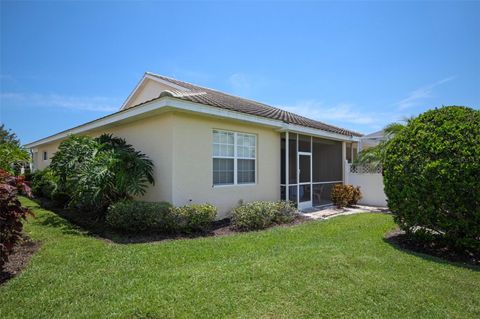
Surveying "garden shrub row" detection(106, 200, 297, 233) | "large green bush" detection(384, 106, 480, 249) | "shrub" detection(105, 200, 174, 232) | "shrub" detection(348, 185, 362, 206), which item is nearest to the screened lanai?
"shrub" detection(348, 185, 362, 206)

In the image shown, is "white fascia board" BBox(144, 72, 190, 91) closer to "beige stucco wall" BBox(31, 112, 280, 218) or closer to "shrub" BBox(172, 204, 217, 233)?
"beige stucco wall" BBox(31, 112, 280, 218)

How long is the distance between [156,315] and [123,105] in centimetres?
1840

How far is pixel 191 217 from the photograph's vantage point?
7770 millimetres

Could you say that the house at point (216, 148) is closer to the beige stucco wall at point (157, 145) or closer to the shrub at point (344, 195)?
the beige stucco wall at point (157, 145)

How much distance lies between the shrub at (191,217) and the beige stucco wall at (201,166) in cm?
77

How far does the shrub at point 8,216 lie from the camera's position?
4.71 meters

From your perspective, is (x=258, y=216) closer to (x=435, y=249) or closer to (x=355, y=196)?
(x=435, y=249)

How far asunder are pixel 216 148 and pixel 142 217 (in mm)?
3469

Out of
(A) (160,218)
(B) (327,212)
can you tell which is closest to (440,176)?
(B) (327,212)

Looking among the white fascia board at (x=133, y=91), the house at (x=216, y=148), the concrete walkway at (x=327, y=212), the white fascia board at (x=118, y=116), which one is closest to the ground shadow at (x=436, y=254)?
the concrete walkway at (x=327, y=212)

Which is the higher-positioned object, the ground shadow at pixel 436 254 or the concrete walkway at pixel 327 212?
the concrete walkway at pixel 327 212

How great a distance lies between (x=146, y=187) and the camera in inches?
350

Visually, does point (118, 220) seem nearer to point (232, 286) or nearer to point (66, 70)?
point (232, 286)

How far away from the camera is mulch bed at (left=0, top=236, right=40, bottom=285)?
189 inches
